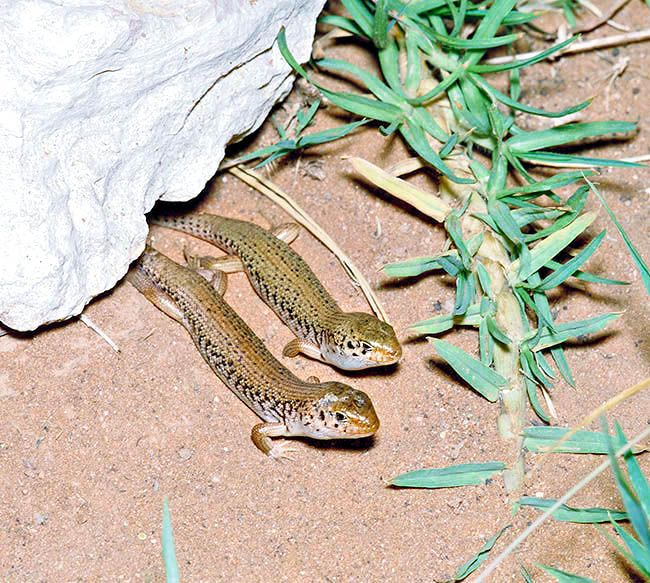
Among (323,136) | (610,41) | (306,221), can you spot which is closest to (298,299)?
(306,221)

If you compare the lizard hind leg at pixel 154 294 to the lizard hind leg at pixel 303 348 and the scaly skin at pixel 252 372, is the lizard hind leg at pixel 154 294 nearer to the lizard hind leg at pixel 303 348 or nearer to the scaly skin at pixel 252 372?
the scaly skin at pixel 252 372

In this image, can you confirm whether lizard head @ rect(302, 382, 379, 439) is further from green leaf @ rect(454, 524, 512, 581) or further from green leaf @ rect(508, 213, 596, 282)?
green leaf @ rect(508, 213, 596, 282)

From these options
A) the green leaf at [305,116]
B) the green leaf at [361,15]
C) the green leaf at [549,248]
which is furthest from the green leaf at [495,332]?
the green leaf at [361,15]

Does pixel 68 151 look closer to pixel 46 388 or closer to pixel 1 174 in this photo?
pixel 1 174

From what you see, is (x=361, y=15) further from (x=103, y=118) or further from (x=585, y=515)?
(x=585, y=515)

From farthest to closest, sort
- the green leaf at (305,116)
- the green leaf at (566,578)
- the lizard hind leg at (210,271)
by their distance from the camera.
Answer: the lizard hind leg at (210,271) → the green leaf at (305,116) → the green leaf at (566,578)
